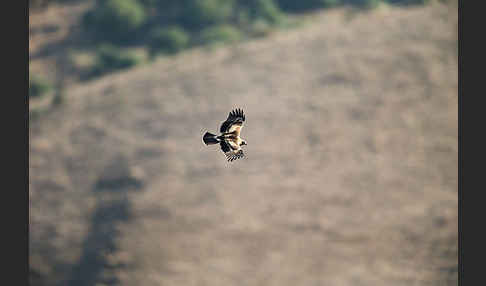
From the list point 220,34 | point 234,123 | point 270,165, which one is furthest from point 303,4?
point 234,123

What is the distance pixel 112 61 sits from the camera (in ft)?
285

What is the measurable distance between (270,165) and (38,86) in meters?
35.0

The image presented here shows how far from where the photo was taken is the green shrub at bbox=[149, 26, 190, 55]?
3447 inches

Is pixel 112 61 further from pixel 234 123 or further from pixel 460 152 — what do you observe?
pixel 234 123

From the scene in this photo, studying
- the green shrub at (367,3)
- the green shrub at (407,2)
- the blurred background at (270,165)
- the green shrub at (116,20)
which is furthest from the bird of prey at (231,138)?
the green shrub at (116,20)

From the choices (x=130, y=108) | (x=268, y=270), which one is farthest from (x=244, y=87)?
(x=268, y=270)

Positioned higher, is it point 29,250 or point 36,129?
point 36,129

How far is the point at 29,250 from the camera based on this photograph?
190 feet

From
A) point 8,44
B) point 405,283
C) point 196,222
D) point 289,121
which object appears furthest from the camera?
point 8,44

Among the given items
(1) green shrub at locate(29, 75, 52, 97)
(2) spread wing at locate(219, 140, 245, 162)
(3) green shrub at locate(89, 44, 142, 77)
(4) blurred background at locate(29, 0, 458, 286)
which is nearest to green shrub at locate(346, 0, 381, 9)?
(4) blurred background at locate(29, 0, 458, 286)

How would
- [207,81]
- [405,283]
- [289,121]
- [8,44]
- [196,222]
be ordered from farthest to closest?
1. [8,44]
2. [207,81]
3. [289,121]
4. [196,222]
5. [405,283]

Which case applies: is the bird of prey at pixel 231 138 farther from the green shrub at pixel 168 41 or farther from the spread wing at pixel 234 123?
the green shrub at pixel 168 41

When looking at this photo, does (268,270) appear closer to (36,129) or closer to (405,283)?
(405,283)

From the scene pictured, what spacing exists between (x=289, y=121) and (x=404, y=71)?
11643 mm
